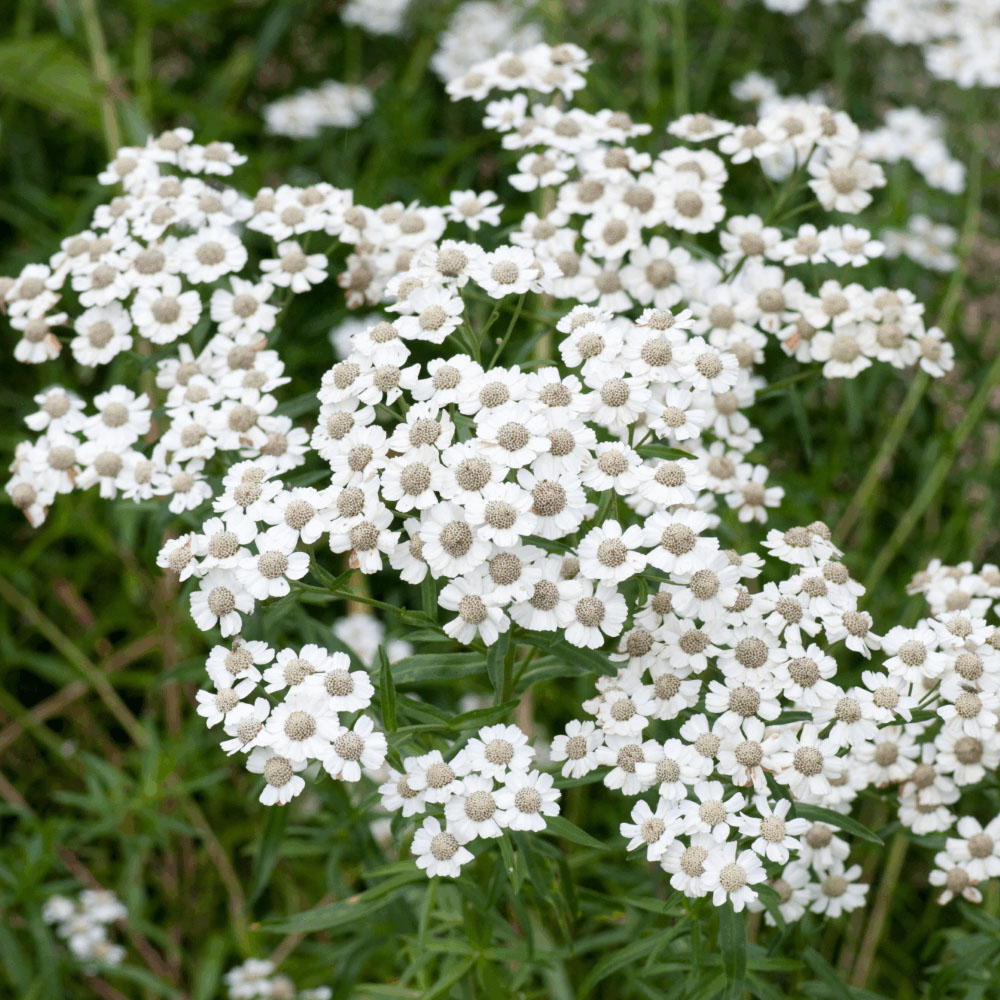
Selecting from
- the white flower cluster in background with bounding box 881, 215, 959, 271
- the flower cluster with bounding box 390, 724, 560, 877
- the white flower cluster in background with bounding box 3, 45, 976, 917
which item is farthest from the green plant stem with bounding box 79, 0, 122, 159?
the white flower cluster in background with bounding box 881, 215, 959, 271

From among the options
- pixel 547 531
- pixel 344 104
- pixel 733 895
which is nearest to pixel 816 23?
pixel 344 104

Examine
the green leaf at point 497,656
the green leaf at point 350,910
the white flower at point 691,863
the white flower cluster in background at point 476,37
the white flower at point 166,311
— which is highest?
the white flower cluster in background at point 476,37

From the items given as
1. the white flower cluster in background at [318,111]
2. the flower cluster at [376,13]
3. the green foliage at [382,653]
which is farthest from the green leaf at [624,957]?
the flower cluster at [376,13]

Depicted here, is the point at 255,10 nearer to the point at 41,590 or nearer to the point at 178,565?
the point at 41,590

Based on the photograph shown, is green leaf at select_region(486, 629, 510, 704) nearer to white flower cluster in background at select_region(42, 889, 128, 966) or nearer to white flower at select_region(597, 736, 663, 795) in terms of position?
white flower at select_region(597, 736, 663, 795)

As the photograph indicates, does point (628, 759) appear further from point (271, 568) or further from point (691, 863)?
point (271, 568)

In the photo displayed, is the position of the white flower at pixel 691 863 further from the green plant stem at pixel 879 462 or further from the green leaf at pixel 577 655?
the green plant stem at pixel 879 462
